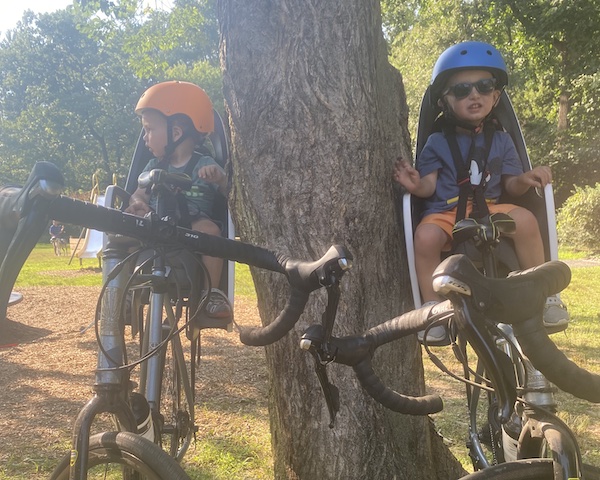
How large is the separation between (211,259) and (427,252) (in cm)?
107

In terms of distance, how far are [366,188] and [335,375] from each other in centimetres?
82

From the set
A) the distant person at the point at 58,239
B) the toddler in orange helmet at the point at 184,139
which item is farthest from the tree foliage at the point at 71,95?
the toddler in orange helmet at the point at 184,139

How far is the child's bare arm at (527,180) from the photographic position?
8.26 ft

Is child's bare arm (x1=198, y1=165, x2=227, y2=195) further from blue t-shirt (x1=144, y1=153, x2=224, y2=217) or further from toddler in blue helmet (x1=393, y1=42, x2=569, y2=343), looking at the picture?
toddler in blue helmet (x1=393, y1=42, x2=569, y2=343)

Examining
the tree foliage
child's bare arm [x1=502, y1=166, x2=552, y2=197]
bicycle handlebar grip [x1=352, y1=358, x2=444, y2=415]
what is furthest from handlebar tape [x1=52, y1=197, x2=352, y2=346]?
the tree foliage

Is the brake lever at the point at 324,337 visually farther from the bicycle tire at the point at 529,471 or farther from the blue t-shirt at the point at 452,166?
the blue t-shirt at the point at 452,166

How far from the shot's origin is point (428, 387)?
538 cm

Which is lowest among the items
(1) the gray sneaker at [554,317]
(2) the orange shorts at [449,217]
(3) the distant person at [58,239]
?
(1) the gray sneaker at [554,317]

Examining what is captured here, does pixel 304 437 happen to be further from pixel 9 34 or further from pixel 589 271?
pixel 9 34

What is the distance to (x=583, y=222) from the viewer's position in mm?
17953

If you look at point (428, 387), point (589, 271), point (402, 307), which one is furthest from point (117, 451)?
point (589, 271)

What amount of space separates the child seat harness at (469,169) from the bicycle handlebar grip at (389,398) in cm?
122

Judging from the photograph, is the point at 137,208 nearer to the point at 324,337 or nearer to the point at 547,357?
the point at 324,337

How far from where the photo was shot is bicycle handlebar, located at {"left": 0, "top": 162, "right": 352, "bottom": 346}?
1.47 m
